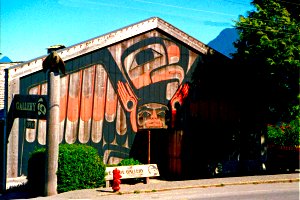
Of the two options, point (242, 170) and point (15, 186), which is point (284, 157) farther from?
point (15, 186)

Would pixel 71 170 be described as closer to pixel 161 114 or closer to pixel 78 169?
pixel 78 169

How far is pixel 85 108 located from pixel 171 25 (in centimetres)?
678

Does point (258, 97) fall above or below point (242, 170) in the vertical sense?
above

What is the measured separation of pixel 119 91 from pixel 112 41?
261 cm

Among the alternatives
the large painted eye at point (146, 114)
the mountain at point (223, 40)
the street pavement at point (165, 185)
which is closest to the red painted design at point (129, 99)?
the large painted eye at point (146, 114)

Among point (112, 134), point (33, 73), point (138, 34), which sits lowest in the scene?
point (112, 134)

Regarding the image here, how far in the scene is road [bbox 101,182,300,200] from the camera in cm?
1371

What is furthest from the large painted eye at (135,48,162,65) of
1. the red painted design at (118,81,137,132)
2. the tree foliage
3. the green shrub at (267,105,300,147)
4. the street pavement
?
the green shrub at (267,105,300,147)

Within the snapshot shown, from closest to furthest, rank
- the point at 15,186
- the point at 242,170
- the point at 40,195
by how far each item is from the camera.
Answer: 1. the point at 40,195
2. the point at 15,186
3. the point at 242,170

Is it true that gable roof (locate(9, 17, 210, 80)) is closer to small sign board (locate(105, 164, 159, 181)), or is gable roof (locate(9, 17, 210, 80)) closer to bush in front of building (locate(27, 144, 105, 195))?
bush in front of building (locate(27, 144, 105, 195))

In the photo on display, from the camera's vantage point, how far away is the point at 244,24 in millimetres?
18422

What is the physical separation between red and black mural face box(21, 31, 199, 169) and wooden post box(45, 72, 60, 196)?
224cm

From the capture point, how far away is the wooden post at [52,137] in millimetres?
14242

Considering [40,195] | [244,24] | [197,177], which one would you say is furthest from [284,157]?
[40,195]
